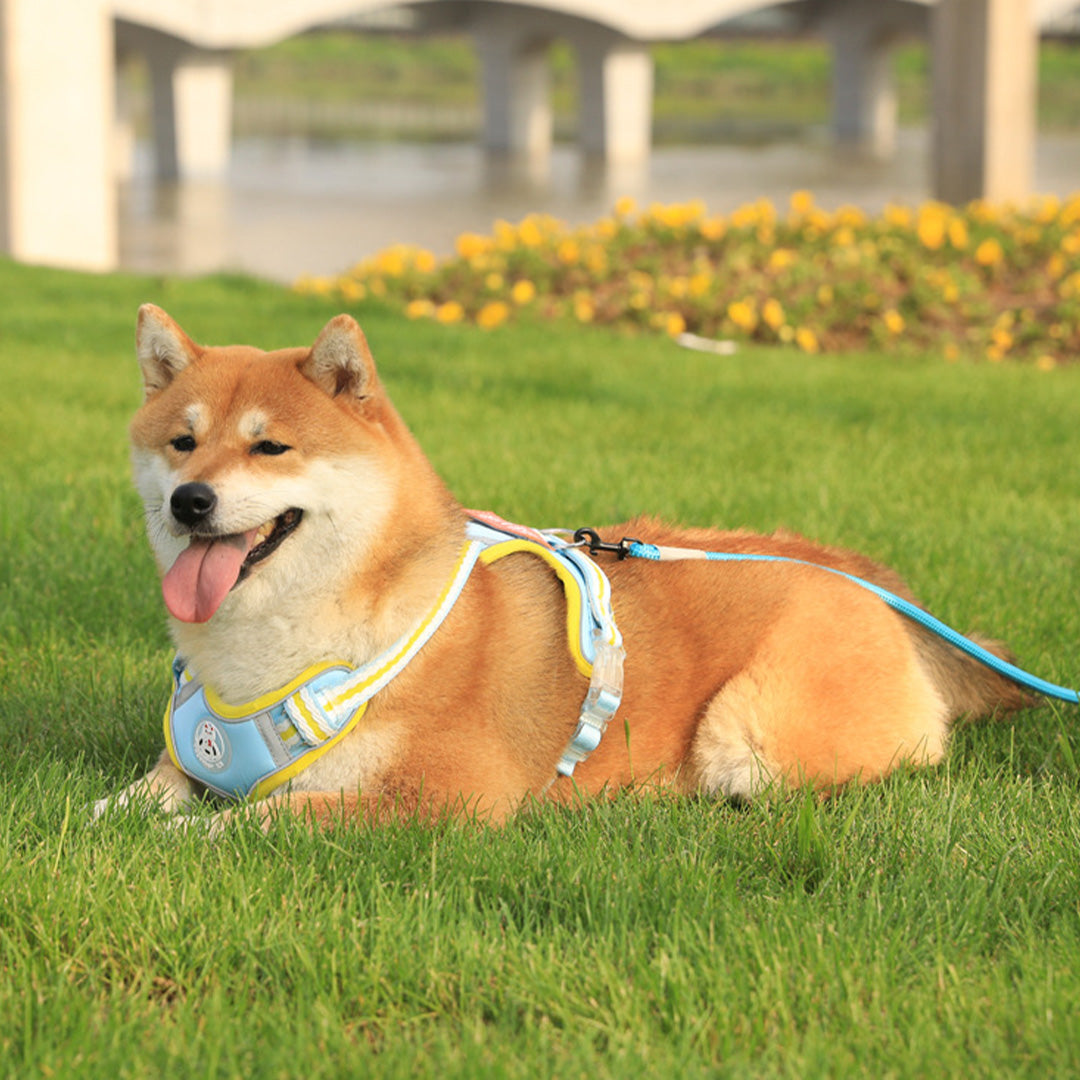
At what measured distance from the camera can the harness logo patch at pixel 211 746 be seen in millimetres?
3088

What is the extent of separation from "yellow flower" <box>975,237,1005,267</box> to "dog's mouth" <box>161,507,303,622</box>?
817cm

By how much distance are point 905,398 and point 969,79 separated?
6.31 meters

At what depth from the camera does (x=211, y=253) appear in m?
17.0

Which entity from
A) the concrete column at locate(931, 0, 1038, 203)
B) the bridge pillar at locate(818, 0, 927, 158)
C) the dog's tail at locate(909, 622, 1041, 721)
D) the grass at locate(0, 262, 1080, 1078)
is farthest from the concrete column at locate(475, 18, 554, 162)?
the dog's tail at locate(909, 622, 1041, 721)

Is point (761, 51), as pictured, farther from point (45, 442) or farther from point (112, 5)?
point (45, 442)

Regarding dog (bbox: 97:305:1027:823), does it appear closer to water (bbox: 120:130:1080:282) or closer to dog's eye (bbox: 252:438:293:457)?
dog's eye (bbox: 252:438:293:457)

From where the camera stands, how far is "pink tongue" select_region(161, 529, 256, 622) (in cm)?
292

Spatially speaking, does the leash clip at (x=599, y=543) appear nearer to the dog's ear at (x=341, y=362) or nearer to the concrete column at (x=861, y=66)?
the dog's ear at (x=341, y=362)

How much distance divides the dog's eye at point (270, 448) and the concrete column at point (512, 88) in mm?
37597

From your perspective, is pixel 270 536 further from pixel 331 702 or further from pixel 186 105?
pixel 186 105

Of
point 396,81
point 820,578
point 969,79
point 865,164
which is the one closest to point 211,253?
point 969,79

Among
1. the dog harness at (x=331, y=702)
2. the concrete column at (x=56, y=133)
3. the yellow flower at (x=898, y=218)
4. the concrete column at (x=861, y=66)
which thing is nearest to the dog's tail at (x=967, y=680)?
the dog harness at (x=331, y=702)

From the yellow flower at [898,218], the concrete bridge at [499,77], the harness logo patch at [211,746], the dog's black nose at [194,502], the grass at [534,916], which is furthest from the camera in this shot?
the concrete bridge at [499,77]

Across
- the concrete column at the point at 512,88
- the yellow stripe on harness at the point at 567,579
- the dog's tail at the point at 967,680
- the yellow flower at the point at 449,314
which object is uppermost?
the concrete column at the point at 512,88
